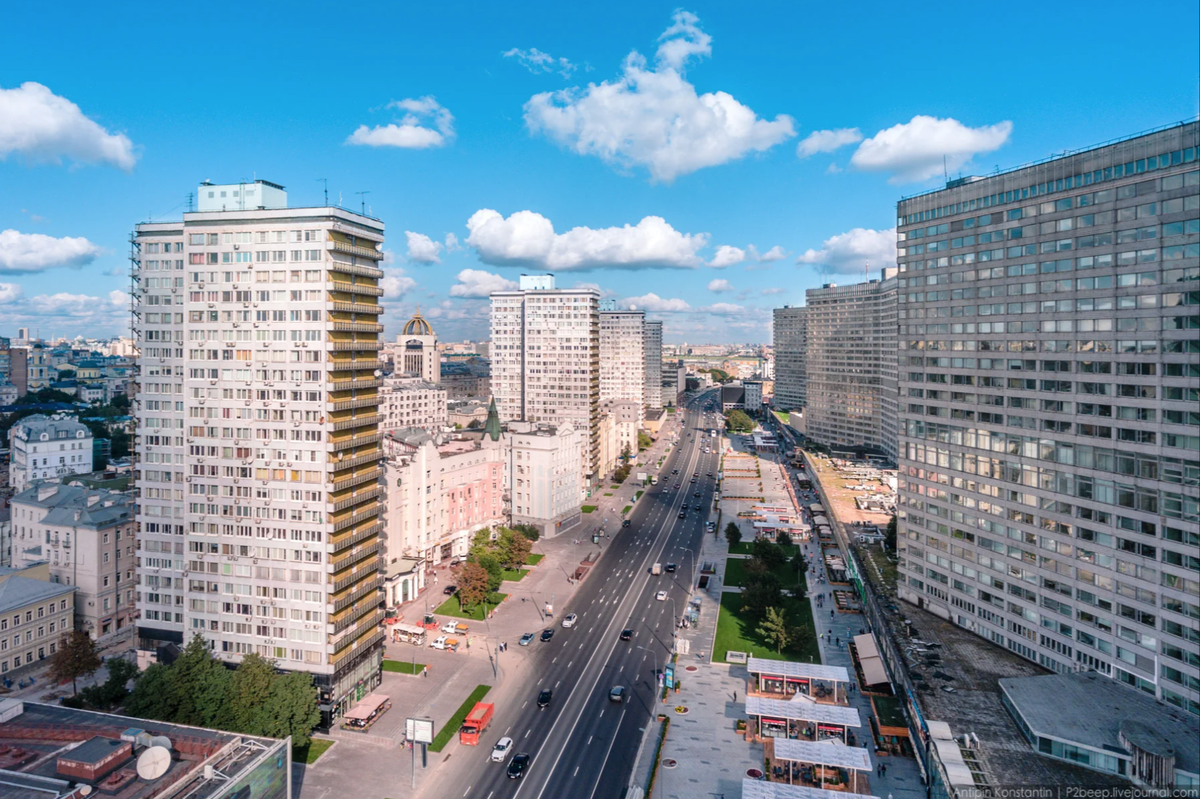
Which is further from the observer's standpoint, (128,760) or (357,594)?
(357,594)

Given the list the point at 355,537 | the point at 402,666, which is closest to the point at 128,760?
the point at 355,537

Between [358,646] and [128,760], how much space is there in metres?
27.7

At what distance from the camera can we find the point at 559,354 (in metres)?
155

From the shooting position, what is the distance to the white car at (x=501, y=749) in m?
54.9

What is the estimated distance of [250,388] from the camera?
203ft

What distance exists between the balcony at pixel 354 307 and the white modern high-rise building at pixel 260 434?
154 millimetres

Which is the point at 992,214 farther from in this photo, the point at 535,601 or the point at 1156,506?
the point at 535,601

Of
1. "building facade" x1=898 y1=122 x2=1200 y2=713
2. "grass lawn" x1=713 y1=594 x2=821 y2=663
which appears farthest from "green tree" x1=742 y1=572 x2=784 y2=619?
"building facade" x1=898 y1=122 x2=1200 y2=713

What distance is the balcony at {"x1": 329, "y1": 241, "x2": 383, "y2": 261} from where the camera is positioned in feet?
200

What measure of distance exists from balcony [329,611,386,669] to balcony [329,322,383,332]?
1127 inches

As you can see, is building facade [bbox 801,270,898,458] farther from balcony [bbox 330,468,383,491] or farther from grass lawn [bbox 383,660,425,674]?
balcony [bbox 330,468,383,491]

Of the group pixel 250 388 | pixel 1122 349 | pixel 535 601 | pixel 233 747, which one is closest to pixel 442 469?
pixel 535 601

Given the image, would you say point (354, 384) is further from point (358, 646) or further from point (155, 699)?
point (155, 699)

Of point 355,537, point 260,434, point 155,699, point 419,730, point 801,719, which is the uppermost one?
point 260,434
